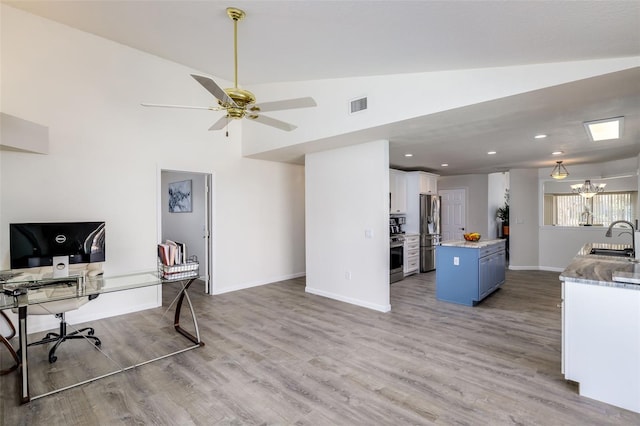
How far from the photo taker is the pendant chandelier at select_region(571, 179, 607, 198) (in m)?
6.27

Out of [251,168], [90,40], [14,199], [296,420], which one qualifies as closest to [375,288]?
[296,420]

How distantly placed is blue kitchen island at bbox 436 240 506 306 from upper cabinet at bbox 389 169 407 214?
6.33 ft

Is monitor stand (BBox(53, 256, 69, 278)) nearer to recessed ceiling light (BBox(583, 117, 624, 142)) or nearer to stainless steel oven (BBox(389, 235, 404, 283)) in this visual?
stainless steel oven (BBox(389, 235, 404, 283))

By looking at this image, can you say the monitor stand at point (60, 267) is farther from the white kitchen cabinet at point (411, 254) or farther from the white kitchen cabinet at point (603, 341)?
the white kitchen cabinet at point (411, 254)

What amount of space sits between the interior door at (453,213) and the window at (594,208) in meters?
2.09

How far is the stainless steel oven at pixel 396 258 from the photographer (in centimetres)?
602

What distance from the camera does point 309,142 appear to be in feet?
15.0

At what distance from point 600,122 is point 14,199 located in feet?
22.1

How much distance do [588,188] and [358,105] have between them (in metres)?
5.76

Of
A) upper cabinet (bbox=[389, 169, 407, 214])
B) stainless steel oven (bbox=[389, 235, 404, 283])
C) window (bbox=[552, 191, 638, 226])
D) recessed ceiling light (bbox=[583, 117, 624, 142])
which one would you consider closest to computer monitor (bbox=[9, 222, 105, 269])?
stainless steel oven (bbox=[389, 235, 404, 283])

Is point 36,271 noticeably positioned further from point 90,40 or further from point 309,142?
point 309,142

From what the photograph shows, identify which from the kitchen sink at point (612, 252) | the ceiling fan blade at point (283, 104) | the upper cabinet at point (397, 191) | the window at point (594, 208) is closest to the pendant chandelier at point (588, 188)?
the window at point (594, 208)

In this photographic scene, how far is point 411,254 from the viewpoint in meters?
6.84

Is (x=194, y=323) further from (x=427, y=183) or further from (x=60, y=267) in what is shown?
(x=427, y=183)
